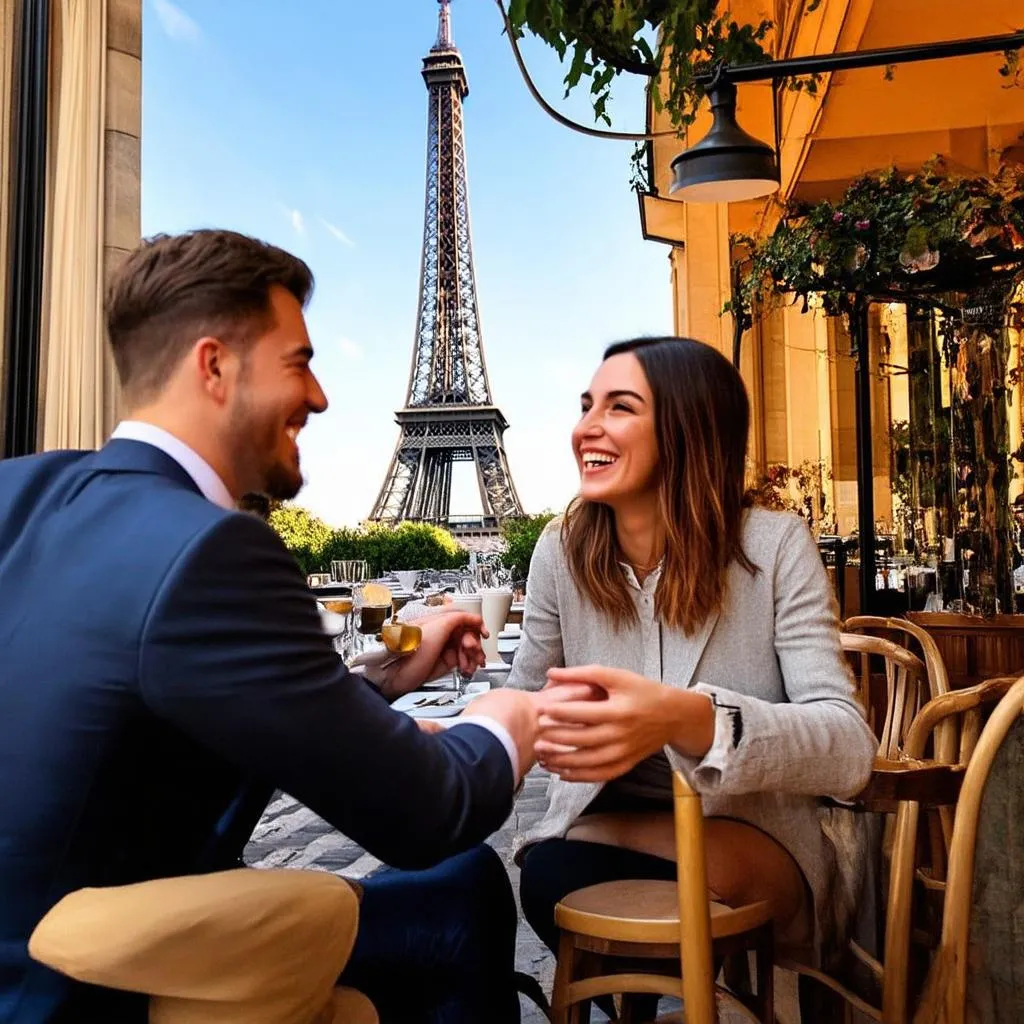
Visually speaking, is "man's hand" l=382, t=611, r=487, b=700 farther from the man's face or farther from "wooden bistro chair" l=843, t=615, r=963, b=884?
"wooden bistro chair" l=843, t=615, r=963, b=884

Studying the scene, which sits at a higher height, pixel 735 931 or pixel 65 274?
pixel 65 274

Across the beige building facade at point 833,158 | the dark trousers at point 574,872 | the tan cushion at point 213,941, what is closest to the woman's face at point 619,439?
the dark trousers at point 574,872

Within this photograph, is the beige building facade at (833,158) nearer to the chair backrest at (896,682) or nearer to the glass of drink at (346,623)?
the chair backrest at (896,682)

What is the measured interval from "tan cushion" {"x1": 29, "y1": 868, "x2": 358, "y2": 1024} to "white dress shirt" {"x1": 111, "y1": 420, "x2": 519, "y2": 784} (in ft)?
0.76

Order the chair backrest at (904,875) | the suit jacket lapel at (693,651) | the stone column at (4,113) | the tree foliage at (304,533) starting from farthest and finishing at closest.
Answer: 1. the tree foliage at (304,533)
2. the stone column at (4,113)
3. the suit jacket lapel at (693,651)
4. the chair backrest at (904,875)

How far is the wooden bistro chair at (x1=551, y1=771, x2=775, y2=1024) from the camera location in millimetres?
1033

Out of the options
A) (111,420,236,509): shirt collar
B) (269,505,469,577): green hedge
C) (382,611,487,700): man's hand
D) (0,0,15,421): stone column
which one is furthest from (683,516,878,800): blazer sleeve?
(269,505,469,577): green hedge

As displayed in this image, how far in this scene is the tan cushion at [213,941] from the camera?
65cm

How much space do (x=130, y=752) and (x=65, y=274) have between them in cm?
410

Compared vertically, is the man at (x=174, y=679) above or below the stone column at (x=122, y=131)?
below

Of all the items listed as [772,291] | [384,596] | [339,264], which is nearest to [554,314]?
[339,264]

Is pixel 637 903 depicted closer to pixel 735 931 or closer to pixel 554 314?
pixel 735 931

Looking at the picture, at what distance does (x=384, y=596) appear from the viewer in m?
2.35

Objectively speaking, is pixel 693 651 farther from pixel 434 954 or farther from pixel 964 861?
pixel 434 954
